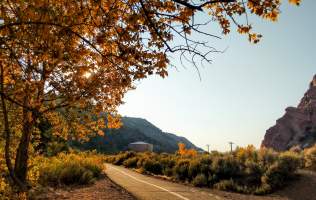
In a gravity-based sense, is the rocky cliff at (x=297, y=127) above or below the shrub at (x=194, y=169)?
above

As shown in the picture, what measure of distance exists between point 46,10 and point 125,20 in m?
1.05

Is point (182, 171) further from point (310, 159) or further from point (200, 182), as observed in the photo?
point (310, 159)

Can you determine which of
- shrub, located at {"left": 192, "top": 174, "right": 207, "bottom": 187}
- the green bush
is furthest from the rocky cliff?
shrub, located at {"left": 192, "top": 174, "right": 207, "bottom": 187}

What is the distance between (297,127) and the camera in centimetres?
7569

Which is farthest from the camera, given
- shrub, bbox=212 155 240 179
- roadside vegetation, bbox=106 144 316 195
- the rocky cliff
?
the rocky cliff

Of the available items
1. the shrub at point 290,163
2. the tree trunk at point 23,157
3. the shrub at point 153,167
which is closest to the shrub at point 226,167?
the shrub at point 290,163

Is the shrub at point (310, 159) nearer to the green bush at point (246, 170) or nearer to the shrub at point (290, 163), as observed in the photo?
the green bush at point (246, 170)

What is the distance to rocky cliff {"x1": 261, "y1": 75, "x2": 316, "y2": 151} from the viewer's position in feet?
234

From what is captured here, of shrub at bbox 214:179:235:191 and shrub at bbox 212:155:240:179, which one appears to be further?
shrub at bbox 212:155:240:179

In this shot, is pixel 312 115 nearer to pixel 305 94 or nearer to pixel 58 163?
pixel 305 94

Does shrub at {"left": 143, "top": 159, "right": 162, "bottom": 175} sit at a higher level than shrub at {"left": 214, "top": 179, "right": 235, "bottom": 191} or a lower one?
higher

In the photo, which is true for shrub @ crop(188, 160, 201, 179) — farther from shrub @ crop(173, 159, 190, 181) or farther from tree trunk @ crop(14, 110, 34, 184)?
tree trunk @ crop(14, 110, 34, 184)

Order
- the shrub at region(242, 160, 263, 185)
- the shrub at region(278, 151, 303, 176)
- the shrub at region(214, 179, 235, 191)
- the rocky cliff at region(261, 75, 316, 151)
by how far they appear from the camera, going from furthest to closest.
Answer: the rocky cliff at region(261, 75, 316, 151) < the shrub at region(242, 160, 263, 185) < the shrub at region(214, 179, 235, 191) < the shrub at region(278, 151, 303, 176)

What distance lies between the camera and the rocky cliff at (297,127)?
71.2 meters
